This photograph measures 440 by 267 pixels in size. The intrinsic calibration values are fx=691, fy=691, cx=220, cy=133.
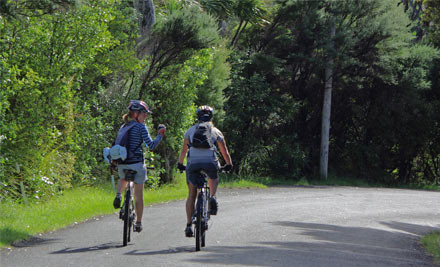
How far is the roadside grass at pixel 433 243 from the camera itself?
10352 mm

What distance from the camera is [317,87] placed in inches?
1137

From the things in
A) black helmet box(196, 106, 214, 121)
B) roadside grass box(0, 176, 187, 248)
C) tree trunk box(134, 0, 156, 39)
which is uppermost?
tree trunk box(134, 0, 156, 39)

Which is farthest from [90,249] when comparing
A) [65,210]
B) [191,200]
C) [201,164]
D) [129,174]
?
[65,210]

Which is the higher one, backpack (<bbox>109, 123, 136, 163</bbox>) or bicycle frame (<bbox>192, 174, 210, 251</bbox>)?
backpack (<bbox>109, 123, 136, 163</bbox>)

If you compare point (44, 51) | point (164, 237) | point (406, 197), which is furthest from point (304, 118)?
point (164, 237)

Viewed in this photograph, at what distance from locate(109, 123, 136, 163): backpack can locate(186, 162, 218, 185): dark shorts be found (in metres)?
0.91

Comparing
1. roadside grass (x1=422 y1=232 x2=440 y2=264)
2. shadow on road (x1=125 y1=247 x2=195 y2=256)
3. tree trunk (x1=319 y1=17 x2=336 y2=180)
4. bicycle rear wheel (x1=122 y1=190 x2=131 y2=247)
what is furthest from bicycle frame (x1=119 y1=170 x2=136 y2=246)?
tree trunk (x1=319 y1=17 x2=336 y2=180)

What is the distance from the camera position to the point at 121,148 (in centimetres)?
953

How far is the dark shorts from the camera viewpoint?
9.46 metres

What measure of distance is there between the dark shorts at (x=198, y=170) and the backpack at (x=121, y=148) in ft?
3.00

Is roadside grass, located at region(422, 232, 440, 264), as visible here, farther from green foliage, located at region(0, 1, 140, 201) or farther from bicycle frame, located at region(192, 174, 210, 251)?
green foliage, located at region(0, 1, 140, 201)

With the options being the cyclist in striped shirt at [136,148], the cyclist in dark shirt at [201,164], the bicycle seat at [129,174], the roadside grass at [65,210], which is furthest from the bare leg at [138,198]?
the roadside grass at [65,210]

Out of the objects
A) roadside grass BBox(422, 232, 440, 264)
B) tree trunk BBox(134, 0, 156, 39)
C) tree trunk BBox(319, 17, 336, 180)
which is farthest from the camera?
tree trunk BBox(319, 17, 336, 180)

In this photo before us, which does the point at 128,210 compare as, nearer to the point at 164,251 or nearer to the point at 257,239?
the point at 164,251
